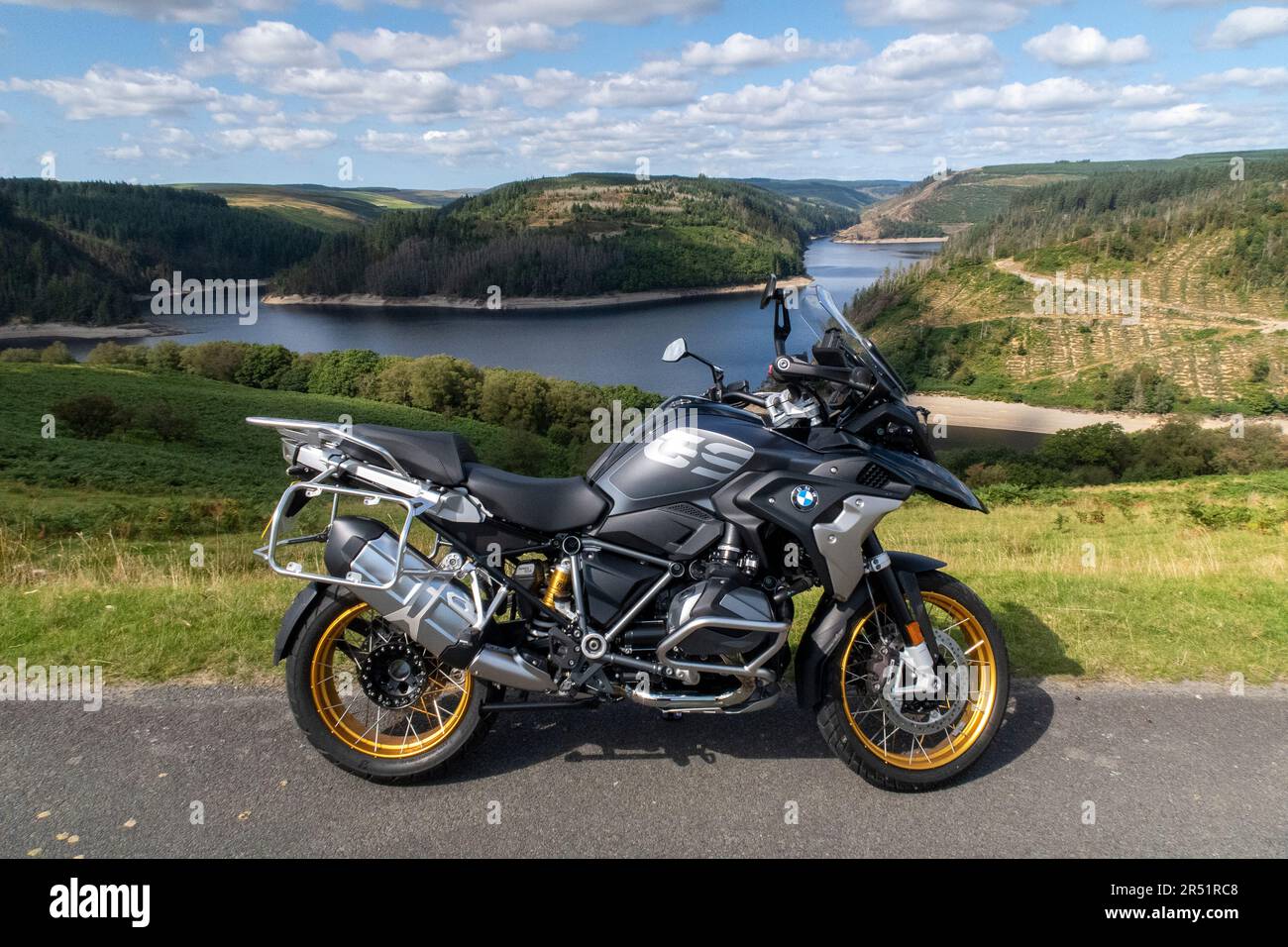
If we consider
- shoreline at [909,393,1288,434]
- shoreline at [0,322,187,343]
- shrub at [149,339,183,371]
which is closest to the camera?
shoreline at [909,393,1288,434]

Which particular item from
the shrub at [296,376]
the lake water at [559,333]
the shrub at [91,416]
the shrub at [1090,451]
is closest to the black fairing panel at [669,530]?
the lake water at [559,333]

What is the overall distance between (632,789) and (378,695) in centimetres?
124

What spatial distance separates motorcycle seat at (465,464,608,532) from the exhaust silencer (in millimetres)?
404

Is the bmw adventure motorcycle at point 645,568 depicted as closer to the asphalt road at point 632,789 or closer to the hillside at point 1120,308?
the asphalt road at point 632,789

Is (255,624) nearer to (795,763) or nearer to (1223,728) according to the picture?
(795,763)

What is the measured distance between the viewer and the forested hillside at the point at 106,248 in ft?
449

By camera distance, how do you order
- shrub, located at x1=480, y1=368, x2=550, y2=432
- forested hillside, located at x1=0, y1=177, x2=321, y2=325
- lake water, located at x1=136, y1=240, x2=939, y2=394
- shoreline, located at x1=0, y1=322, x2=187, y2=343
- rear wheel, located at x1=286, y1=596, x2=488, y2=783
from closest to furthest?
1. rear wheel, located at x1=286, y1=596, x2=488, y2=783
2. shrub, located at x1=480, y1=368, x2=550, y2=432
3. lake water, located at x1=136, y1=240, x2=939, y2=394
4. shoreline, located at x1=0, y1=322, x2=187, y2=343
5. forested hillside, located at x1=0, y1=177, x2=321, y2=325

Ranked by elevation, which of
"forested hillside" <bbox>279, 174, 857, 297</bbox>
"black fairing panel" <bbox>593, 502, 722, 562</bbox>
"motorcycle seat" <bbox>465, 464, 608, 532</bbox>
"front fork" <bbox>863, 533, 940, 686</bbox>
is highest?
"forested hillside" <bbox>279, 174, 857, 297</bbox>

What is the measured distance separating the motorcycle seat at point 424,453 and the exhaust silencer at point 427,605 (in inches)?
13.6

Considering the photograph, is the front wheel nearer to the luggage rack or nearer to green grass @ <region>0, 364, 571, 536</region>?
the luggage rack

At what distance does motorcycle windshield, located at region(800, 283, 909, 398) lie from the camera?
391cm

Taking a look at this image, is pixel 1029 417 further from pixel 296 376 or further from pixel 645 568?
pixel 645 568

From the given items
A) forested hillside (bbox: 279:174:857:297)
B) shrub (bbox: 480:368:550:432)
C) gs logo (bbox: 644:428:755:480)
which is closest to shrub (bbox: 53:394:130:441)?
shrub (bbox: 480:368:550:432)
